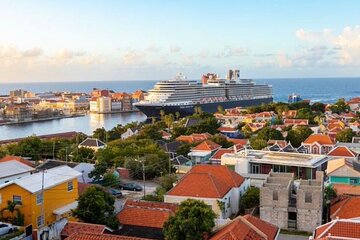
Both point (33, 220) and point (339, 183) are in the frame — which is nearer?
point (33, 220)

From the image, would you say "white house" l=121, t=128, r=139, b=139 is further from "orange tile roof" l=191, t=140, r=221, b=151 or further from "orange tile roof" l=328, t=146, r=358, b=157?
"orange tile roof" l=328, t=146, r=358, b=157

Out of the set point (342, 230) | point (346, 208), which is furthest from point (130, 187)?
point (342, 230)

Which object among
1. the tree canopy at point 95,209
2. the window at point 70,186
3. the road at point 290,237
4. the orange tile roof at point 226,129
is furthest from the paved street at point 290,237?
the orange tile roof at point 226,129

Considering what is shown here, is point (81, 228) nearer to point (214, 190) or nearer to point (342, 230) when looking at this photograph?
point (214, 190)

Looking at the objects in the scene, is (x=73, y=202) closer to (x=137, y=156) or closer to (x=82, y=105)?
(x=137, y=156)

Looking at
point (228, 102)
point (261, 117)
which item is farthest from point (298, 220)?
point (228, 102)

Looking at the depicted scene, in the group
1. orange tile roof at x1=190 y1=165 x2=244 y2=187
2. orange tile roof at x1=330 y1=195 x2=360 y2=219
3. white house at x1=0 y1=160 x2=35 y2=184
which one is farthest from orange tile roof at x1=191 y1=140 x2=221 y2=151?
orange tile roof at x1=330 y1=195 x2=360 y2=219
